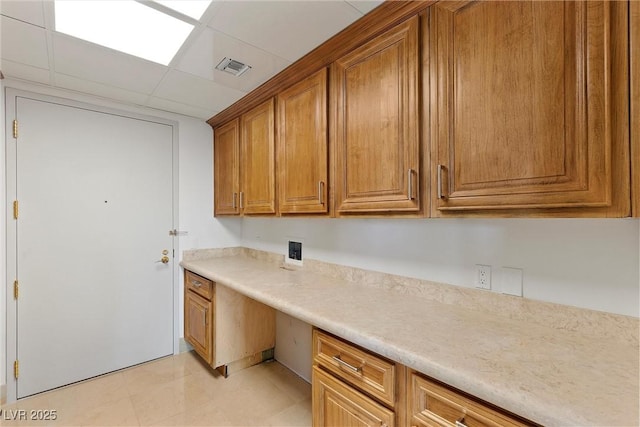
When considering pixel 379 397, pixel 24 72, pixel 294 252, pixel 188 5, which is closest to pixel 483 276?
pixel 379 397

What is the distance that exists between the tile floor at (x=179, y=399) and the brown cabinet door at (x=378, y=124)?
1462 millimetres

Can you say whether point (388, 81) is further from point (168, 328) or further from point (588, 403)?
point (168, 328)

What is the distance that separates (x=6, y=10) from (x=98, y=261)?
1669 mm

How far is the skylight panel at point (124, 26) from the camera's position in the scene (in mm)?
1328

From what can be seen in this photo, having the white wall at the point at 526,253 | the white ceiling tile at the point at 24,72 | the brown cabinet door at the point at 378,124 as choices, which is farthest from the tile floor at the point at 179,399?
the white ceiling tile at the point at 24,72

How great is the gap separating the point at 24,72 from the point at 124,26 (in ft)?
3.23

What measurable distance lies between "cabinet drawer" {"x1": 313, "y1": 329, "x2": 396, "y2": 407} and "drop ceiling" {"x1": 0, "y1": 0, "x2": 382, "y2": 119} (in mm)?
1461

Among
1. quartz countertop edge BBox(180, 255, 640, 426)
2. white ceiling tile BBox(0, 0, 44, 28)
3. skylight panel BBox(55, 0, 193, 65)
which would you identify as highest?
skylight panel BBox(55, 0, 193, 65)

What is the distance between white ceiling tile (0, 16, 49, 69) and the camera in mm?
1419

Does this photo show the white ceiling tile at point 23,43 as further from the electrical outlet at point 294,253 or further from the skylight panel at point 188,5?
the electrical outlet at point 294,253

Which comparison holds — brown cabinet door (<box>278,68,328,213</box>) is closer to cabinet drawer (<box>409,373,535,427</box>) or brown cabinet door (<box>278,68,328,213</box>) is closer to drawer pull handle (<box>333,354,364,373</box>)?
drawer pull handle (<box>333,354,364,373</box>)

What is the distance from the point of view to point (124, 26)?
4.85 ft

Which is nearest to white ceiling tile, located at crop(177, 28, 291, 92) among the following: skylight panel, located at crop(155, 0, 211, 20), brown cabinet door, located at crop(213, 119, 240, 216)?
skylight panel, located at crop(155, 0, 211, 20)

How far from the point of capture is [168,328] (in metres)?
2.66
